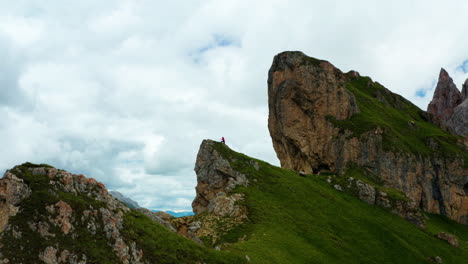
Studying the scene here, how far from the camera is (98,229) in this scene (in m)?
30.9

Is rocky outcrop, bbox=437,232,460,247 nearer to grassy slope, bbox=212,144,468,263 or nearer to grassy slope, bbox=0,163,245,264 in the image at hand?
grassy slope, bbox=212,144,468,263

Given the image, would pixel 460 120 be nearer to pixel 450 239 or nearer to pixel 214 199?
pixel 450 239

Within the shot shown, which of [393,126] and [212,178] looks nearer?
[212,178]

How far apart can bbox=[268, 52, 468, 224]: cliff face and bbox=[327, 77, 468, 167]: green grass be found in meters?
0.33

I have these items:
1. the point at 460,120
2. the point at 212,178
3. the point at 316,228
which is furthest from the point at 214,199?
the point at 460,120

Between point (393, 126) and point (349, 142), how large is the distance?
23.1m

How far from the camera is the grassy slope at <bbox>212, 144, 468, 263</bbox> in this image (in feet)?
153

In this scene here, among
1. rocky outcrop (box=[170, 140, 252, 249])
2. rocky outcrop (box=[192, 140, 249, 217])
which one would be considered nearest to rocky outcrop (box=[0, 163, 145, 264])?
rocky outcrop (box=[170, 140, 252, 249])

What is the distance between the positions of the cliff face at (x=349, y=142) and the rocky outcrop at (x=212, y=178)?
3360 cm

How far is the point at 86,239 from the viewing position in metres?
29.4

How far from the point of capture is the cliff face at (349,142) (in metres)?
91.3

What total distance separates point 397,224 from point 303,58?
51.2m

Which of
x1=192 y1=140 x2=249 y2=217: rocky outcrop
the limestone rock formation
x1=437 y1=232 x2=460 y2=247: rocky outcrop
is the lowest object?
x1=437 y1=232 x2=460 y2=247: rocky outcrop

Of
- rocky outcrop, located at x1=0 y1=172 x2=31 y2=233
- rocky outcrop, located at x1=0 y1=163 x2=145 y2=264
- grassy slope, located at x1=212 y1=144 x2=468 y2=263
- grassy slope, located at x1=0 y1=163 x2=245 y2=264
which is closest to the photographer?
grassy slope, located at x1=0 y1=163 x2=245 y2=264
